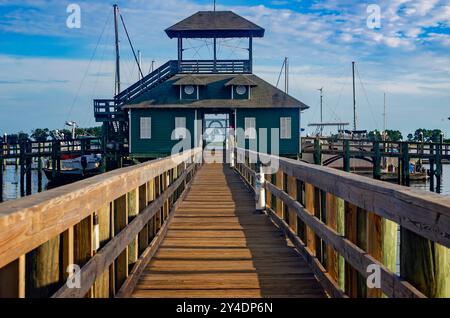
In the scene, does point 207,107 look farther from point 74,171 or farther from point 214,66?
point 74,171

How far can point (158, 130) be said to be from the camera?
126 feet

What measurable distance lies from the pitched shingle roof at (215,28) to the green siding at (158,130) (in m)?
5.36

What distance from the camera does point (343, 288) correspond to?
5.09 meters

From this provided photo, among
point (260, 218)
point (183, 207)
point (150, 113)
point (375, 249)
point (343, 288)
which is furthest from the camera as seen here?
point (150, 113)

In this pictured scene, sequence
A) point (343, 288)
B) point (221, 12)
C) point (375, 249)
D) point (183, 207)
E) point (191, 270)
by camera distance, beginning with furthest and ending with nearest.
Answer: point (221, 12)
point (183, 207)
point (191, 270)
point (343, 288)
point (375, 249)

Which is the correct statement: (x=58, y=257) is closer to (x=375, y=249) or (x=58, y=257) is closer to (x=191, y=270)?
(x=375, y=249)

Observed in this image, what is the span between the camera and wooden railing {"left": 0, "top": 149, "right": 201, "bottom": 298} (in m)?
2.51

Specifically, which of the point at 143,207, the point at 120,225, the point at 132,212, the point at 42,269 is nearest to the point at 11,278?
the point at 42,269

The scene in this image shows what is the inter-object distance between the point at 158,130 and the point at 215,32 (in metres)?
7.61

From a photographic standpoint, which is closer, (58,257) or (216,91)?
(58,257)
